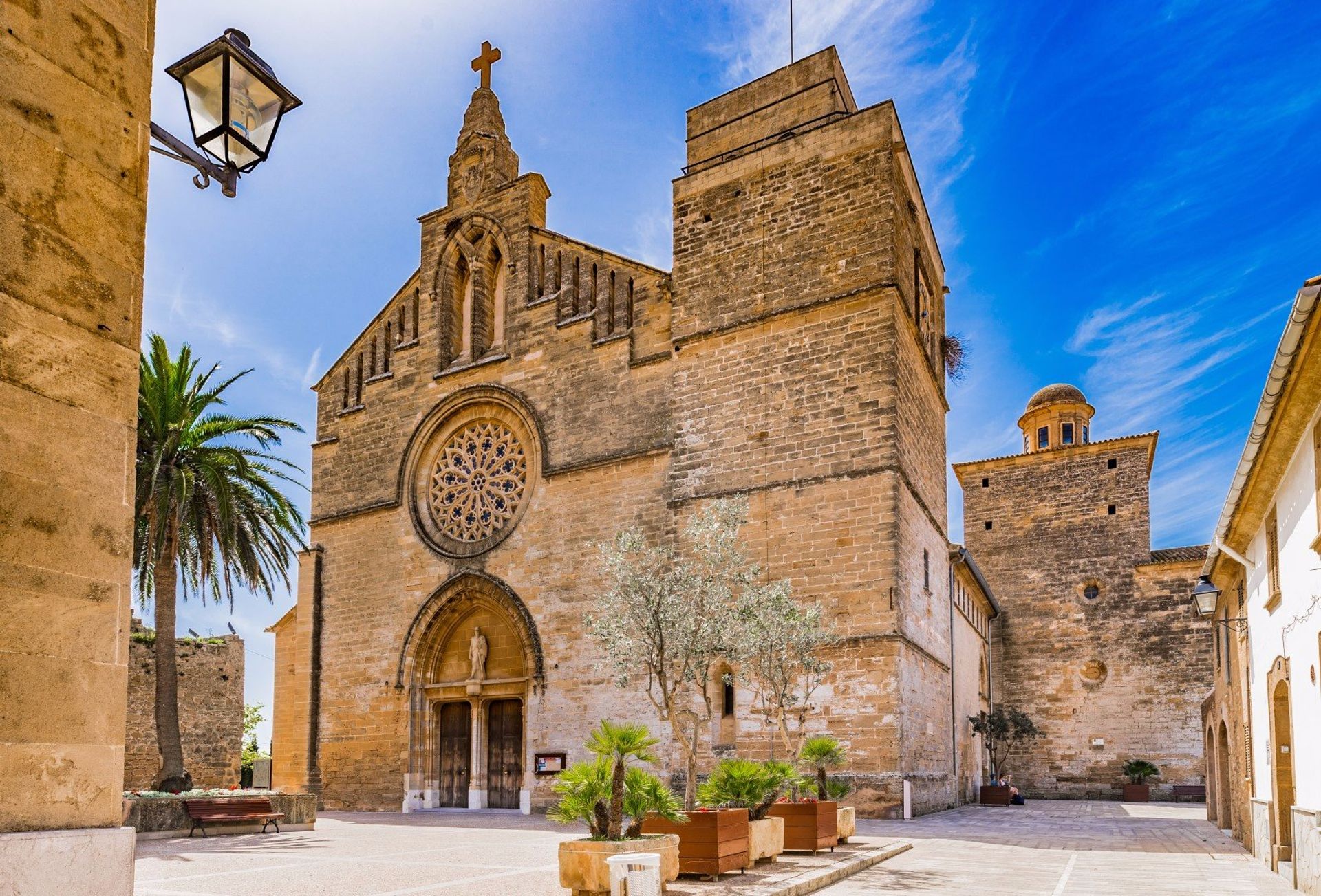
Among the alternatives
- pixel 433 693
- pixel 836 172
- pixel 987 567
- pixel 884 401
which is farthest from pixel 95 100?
pixel 987 567

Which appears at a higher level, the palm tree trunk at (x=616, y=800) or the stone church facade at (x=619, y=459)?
the stone church facade at (x=619, y=459)

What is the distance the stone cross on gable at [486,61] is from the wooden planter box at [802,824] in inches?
762

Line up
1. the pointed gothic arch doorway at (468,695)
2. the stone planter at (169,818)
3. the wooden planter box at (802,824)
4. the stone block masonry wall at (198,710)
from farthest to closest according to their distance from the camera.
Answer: the stone block masonry wall at (198,710) < the pointed gothic arch doorway at (468,695) < the stone planter at (169,818) < the wooden planter box at (802,824)

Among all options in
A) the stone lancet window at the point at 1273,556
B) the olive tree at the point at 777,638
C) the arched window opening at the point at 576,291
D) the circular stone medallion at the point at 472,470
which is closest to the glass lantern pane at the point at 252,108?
the olive tree at the point at 777,638

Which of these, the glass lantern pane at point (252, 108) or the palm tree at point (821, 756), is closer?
the glass lantern pane at point (252, 108)

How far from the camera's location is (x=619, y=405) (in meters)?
21.5

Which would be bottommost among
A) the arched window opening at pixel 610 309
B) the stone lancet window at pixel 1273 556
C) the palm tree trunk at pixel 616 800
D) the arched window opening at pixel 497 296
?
the palm tree trunk at pixel 616 800

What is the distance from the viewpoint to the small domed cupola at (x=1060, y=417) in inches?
1481

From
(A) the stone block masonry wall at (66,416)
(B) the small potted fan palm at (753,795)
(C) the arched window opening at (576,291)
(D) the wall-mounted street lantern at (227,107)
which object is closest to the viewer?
(A) the stone block masonry wall at (66,416)

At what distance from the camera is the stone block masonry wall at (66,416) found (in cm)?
401

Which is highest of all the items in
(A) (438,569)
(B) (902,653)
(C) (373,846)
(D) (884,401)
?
(D) (884,401)

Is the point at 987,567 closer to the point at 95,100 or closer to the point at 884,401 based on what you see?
the point at 884,401

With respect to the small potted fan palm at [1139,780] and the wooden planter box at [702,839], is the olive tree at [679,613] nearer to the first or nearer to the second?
the wooden planter box at [702,839]

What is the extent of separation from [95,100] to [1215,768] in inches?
851
